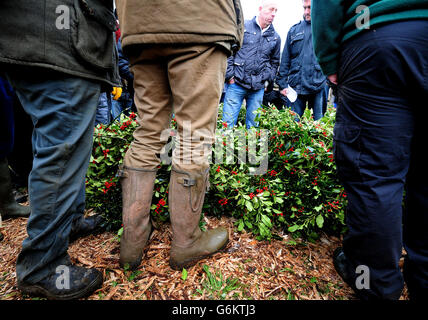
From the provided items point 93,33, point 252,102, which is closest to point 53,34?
point 93,33

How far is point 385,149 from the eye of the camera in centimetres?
122

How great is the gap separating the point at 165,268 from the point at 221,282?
1.45ft

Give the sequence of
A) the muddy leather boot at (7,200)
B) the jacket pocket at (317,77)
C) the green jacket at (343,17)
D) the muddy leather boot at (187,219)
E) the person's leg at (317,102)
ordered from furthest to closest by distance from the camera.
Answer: the person's leg at (317,102), the jacket pocket at (317,77), the muddy leather boot at (7,200), the muddy leather boot at (187,219), the green jacket at (343,17)

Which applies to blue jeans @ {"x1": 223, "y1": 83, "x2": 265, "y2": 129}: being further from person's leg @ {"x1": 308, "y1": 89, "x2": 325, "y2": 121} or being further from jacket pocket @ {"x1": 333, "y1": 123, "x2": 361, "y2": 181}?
jacket pocket @ {"x1": 333, "y1": 123, "x2": 361, "y2": 181}

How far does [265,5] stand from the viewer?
4.39 metres

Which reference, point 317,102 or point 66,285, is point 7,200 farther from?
point 317,102

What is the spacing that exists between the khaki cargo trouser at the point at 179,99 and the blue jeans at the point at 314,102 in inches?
142

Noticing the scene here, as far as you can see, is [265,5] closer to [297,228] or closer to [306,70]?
[306,70]

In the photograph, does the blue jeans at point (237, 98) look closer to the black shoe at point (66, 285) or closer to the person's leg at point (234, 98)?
the person's leg at point (234, 98)

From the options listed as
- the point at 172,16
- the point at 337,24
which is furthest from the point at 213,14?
the point at 337,24

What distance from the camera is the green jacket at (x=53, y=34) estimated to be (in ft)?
3.73

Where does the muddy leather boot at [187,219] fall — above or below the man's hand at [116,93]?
below

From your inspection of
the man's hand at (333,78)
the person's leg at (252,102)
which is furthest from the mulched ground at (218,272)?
the person's leg at (252,102)
